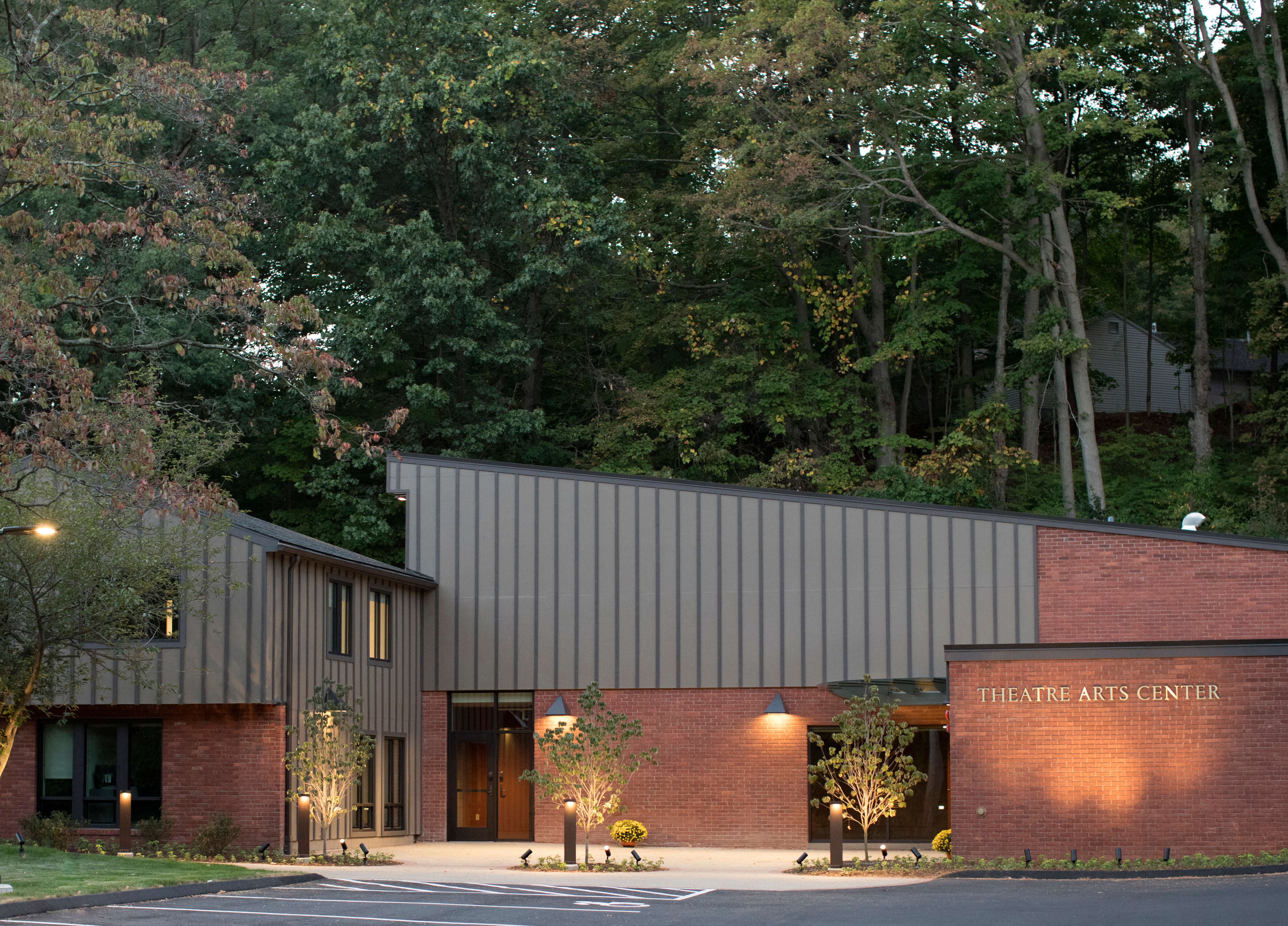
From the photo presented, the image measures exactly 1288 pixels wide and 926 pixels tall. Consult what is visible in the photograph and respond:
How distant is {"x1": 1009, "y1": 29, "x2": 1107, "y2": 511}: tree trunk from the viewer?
32.7m

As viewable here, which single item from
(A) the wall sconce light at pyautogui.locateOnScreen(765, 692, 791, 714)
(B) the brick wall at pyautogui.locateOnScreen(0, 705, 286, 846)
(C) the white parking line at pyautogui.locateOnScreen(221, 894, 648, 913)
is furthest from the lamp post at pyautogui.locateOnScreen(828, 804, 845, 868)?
(B) the brick wall at pyautogui.locateOnScreen(0, 705, 286, 846)

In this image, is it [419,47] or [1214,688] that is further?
[419,47]

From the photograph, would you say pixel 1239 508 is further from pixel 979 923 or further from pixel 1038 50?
pixel 979 923

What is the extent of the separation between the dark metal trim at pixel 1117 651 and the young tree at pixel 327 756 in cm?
901

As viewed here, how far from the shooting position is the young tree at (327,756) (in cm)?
2088

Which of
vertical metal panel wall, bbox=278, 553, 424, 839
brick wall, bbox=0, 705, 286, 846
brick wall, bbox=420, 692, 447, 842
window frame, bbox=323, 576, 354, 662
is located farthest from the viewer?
brick wall, bbox=420, 692, 447, 842

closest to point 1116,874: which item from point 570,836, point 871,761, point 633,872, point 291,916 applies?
point 871,761

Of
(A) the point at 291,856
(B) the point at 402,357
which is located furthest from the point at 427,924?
(B) the point at 402,357

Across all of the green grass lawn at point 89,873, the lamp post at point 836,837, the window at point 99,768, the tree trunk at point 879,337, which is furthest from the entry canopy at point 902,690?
the tree trunk at point 879,337

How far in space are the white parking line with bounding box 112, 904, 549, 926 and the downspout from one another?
23.1ft

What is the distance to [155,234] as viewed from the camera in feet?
49.8

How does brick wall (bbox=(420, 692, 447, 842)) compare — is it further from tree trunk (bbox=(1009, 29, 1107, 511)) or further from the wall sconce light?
tree trunk (bbox=(1009, 29, 1107, 511))

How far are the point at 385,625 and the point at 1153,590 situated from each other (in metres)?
12.9

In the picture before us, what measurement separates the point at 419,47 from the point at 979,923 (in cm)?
2789
